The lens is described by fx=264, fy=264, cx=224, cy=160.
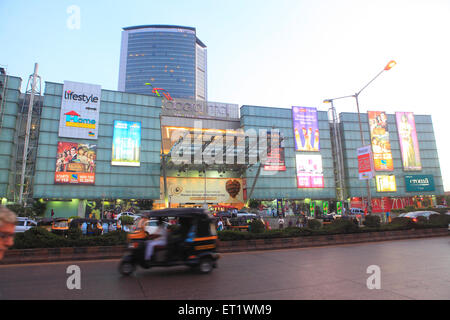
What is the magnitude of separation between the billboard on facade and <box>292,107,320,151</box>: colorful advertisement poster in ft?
134

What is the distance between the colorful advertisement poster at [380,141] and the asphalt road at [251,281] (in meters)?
58.3

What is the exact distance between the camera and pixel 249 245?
13109 mm

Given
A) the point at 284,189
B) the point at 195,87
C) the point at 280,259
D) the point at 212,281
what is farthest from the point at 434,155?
the point at 195,87

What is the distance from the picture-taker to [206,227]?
8.47m

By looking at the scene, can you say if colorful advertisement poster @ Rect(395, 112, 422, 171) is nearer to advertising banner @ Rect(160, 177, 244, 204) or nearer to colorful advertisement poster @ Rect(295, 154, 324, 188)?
colorful advertisement poster @ Rect(295, 154, 324, 188)

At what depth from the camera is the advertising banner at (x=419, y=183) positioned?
202 feet

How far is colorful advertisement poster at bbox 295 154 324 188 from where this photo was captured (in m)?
57.4

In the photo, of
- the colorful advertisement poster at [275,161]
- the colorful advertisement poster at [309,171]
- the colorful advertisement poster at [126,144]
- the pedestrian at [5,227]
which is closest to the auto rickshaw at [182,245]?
the pedestrian at [5,227]

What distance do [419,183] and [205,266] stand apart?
234 feet

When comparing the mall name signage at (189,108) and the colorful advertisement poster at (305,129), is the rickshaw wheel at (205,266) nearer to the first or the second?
the mall name signage at (189,108)

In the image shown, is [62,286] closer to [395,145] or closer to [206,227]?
[206,227]

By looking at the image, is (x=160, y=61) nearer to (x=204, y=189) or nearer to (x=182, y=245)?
(x=204, y=189)

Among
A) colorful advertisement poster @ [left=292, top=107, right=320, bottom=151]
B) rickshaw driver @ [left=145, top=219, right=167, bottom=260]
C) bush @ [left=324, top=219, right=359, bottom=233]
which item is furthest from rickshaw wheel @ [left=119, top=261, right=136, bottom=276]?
colorful advertisement poster @ [left=292, top=107, right=320, bottom=151]
